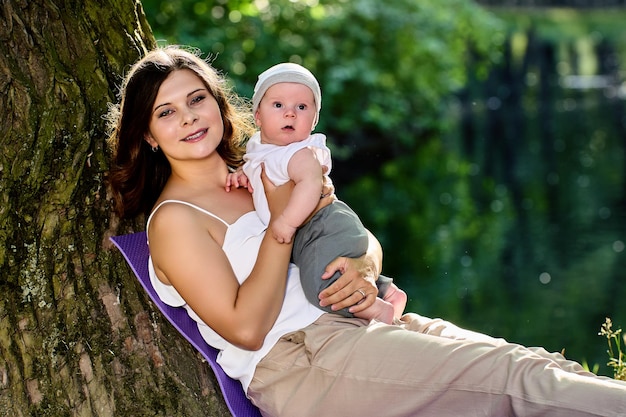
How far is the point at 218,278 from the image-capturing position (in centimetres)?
242

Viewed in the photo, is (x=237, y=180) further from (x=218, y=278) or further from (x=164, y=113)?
(x=218, y=278)

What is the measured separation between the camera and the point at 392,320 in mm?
2631

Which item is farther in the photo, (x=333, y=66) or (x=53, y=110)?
(x=333, y=66)

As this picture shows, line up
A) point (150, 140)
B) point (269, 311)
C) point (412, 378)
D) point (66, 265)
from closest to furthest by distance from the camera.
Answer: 1. point (412, 378)
2. point (269, 311)
3. point (66, 265)
4. point (150, 140)

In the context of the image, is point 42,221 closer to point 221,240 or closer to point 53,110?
point 53,110

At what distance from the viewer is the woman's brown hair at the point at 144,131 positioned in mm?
2586

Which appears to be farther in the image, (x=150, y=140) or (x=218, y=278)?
(x=150, y=140)

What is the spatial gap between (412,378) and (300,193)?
562 millimetres

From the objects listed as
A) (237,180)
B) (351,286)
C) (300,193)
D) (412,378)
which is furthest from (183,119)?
(412,378)

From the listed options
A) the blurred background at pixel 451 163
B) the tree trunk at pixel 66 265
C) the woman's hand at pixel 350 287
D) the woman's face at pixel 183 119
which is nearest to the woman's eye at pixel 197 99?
the woman's face at pixel 183 119

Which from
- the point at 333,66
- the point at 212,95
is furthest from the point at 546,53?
the point at 212,95

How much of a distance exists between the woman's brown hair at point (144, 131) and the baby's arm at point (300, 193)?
370 millimetres

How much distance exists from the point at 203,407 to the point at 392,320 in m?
0.58

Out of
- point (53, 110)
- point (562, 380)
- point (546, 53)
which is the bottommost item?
point (546, 53)
